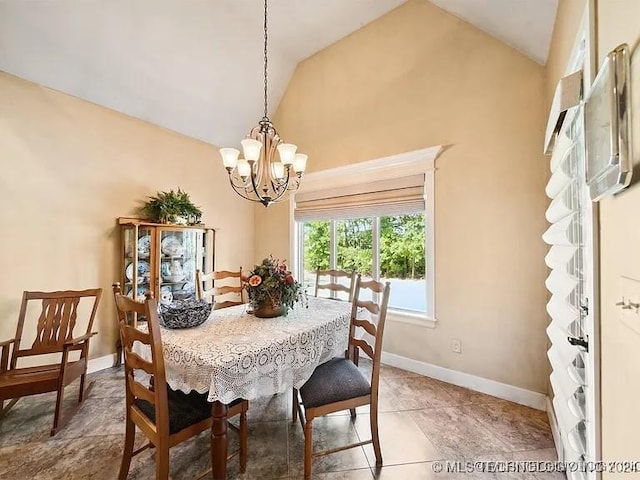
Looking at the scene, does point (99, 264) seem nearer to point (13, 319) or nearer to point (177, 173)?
point (13, 319)

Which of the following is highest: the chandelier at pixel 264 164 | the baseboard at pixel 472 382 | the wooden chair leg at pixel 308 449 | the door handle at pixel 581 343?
the chandelier at pixel 264 164

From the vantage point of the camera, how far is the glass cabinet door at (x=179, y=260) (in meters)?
3.18

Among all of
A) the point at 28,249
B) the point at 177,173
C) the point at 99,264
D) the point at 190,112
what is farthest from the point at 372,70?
the point at 28,249

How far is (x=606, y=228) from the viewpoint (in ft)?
2.88

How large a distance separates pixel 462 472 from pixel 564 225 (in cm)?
149

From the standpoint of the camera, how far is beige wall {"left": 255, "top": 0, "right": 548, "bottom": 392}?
2.27 meters

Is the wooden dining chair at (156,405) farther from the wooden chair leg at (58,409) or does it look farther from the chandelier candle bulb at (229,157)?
the chandelier candle bulb at (229,157)

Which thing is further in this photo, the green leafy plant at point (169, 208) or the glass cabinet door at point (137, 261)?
the green leafy plant at point (169, 208)

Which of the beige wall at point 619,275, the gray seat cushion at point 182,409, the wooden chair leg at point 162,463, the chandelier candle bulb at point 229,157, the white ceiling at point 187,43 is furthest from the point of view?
the white ceiling at point 187,43

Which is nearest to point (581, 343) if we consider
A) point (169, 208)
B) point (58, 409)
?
point (58, 409)

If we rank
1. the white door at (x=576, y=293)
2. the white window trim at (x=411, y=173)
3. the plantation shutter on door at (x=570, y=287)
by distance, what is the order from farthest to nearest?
the white window trim at (x=411, y=173) → the plantation shutter on door at (x=570, y=287) → the white door at (x=576, y=293)

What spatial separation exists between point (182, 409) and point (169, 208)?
7.56ft

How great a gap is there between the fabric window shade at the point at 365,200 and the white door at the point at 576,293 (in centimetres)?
144

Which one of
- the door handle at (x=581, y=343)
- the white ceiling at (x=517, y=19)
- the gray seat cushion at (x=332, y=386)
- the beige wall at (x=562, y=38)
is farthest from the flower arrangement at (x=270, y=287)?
the white ceiling at (x=517, y=19)
